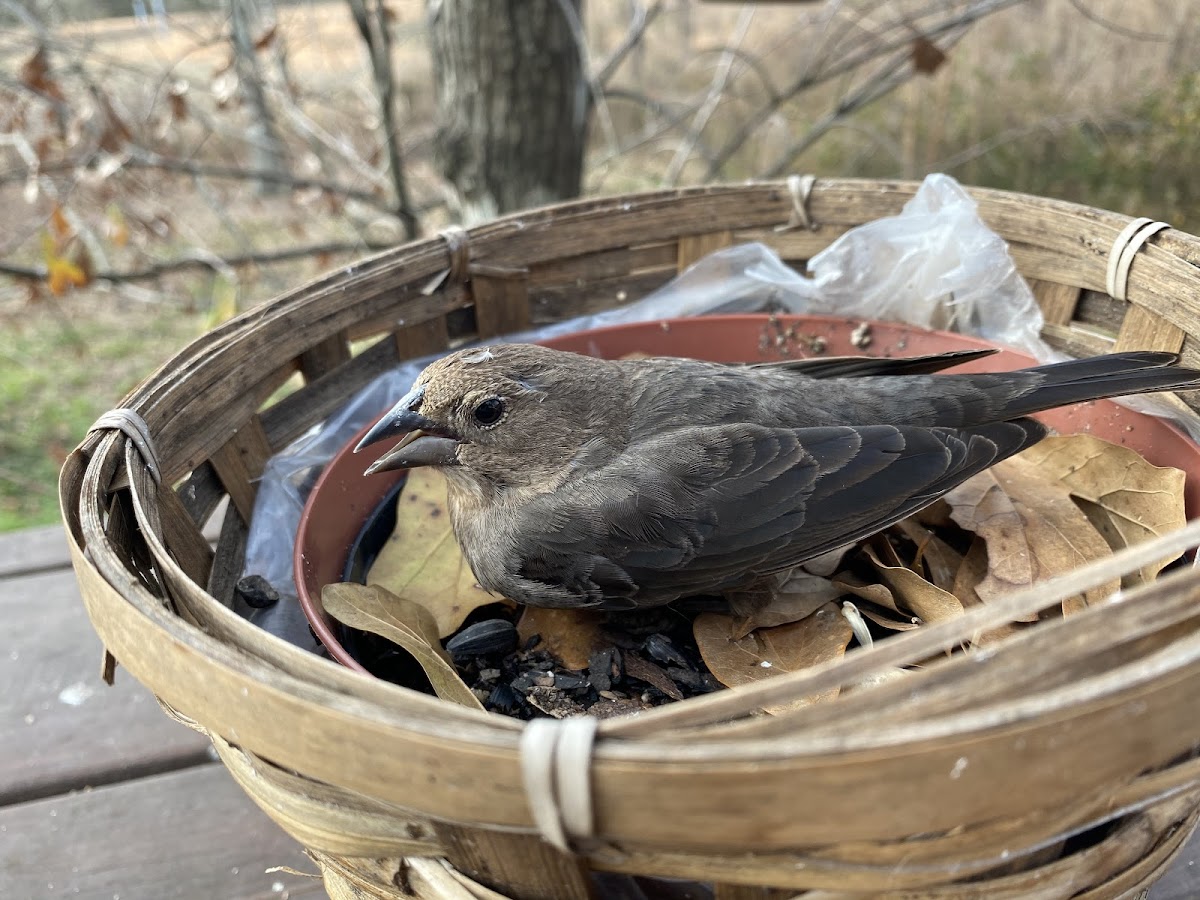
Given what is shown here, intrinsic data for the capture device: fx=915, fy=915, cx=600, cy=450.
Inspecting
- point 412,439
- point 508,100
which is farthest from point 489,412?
point 508,100

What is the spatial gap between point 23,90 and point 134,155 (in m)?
0.55

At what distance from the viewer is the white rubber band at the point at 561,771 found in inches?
26.8

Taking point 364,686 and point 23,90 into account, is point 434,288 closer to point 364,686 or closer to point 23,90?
point 364,686

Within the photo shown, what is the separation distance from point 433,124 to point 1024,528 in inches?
143

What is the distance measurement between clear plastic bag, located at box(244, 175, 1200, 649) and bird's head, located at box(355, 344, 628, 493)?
23 cm

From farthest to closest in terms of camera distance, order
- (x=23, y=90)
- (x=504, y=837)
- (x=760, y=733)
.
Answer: (x=23, y=90), (x=504, y=837), (x=760, y=733)

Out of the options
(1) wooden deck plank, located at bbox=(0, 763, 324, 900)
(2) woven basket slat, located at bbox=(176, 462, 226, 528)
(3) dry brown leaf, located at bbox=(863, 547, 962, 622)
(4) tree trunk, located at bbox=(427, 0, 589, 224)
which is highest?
(4) tree trunk, located at bbox=(427, 0, 589, 224)

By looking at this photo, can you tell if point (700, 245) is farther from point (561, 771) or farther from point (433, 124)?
point (433, 124)

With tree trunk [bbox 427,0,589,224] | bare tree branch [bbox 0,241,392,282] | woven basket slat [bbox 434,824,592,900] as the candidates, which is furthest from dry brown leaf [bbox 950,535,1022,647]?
bare tree branch [bbox 0,241,392,282]

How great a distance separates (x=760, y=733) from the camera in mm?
703

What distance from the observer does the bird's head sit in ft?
4.88

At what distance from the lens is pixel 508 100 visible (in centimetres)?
295

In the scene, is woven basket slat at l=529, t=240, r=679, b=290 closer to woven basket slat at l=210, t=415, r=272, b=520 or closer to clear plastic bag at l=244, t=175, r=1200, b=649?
clear plastic bag at l=244, t=175, r=1200, b=649

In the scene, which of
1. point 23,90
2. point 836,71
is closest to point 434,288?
point 836,71
